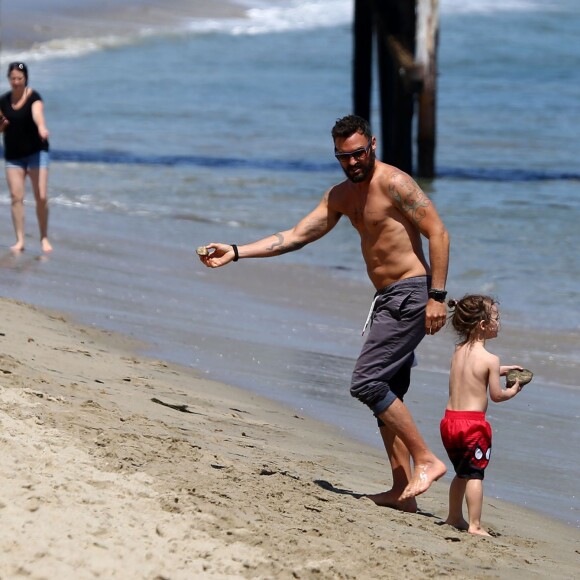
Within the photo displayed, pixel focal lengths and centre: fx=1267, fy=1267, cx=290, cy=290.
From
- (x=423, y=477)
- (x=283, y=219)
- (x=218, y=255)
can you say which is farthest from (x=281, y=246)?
(x=283, y=219)

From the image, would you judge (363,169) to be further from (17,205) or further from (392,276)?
(17,205)

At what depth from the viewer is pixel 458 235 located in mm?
12719

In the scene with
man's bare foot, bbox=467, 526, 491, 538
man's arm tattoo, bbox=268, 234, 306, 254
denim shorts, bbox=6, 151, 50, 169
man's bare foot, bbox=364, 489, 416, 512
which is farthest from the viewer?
denim shorts, bbox=6, 151, 50, 169

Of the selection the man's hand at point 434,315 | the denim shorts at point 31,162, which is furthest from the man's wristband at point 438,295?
the denim shorts at point 31,162

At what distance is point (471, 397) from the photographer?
198 inches

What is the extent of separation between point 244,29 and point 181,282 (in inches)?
1177

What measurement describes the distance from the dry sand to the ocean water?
65cm

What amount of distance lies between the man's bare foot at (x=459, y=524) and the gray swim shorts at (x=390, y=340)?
51cm

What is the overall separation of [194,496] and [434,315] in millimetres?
1231

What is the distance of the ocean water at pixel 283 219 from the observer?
7234 mm

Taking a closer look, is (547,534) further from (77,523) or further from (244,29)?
(244,29)

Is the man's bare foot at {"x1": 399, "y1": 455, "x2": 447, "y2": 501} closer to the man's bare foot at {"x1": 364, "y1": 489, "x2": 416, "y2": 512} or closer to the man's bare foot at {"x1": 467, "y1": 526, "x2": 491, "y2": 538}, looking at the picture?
the man's bare foot at {"x1": 364, "y1": 489, "x2": 416, "y2": 512}

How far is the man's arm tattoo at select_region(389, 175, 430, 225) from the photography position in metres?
5.00

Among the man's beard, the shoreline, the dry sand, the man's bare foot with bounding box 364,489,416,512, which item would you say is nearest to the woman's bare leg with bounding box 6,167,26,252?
the dry sand
